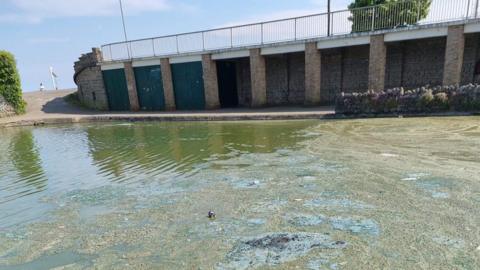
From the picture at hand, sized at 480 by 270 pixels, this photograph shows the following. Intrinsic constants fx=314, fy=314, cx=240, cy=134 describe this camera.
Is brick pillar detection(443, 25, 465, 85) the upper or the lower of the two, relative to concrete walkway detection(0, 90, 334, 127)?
upper

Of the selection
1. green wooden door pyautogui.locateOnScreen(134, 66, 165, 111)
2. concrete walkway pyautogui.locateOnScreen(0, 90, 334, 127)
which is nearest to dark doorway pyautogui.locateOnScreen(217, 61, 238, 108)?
concrete walkway pyautogui.locateOnScreen(0, 90, 334, 127)

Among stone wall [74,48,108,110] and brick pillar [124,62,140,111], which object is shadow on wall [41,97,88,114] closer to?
A: stone wall [74,48,108,110]

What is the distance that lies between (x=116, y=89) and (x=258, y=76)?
34.4 ft

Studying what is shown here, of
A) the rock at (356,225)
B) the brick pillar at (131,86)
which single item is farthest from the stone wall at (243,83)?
the rock at (356,225)

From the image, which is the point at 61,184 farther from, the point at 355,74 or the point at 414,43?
the point at 414,43

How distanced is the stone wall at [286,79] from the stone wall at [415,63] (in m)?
4.42

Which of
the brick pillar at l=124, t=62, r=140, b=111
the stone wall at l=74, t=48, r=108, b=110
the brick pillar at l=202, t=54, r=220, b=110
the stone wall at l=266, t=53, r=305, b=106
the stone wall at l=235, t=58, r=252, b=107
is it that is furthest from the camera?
the stone wall at l=74, t=48, r=108, b=110

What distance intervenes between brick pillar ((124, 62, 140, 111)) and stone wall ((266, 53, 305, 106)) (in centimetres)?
867

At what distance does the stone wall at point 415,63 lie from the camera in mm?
14289

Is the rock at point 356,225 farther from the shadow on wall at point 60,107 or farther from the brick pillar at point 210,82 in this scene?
the shadow on wall at point 60,107

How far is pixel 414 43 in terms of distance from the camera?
14688 mm

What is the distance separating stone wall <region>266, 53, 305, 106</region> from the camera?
17562mm

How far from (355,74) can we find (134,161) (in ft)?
41.5

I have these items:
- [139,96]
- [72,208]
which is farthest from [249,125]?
[139,96]
